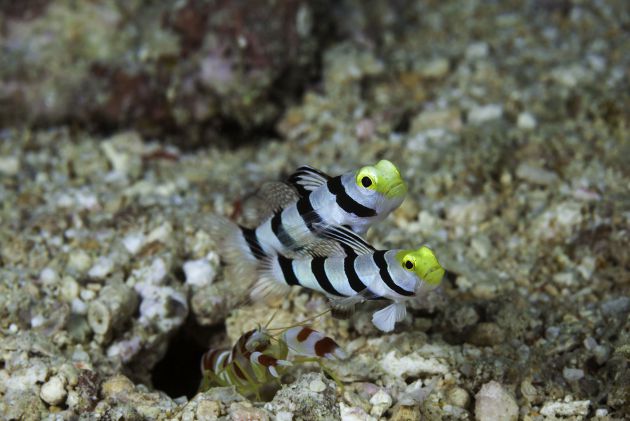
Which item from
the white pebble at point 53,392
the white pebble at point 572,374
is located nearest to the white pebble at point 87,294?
the white pebble at point 53,392

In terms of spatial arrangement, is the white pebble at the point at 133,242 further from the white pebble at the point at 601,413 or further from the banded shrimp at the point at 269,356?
the white pebble at the point at 601,413

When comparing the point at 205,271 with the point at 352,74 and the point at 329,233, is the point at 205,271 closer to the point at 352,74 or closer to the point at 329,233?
the point at 329,233

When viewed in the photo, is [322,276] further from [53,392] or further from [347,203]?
[53,392]

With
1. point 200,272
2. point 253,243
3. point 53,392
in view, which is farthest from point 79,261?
point 253,243

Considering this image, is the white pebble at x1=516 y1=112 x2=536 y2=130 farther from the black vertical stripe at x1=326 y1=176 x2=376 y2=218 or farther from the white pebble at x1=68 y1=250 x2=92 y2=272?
the white pebble at x1=68 y1=250 x2=92 y2=272

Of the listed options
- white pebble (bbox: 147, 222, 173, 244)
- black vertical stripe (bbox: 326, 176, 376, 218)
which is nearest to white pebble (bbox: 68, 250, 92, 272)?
white pebble (bbox: 147, 222, 173, 244)
